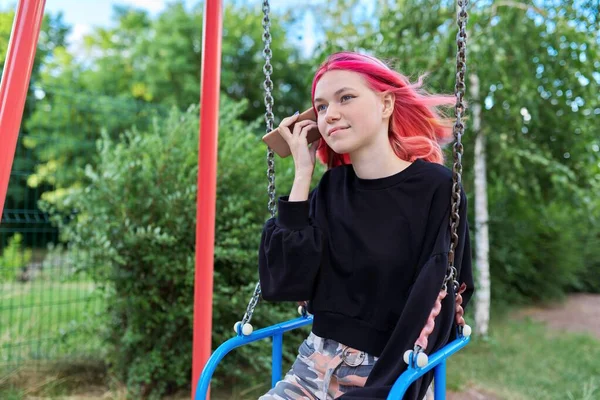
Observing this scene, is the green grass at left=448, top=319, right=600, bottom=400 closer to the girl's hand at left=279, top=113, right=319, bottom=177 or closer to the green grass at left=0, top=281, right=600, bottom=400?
the green grass at left=0, top=281, right=600, bottom=400

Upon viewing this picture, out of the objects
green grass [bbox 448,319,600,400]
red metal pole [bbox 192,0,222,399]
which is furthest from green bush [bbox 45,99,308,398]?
green grass [bbox 448,319,600,400]

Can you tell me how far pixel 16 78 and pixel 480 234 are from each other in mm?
4268

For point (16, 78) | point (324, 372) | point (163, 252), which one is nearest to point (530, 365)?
point (163, 252)

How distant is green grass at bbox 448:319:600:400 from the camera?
363cm

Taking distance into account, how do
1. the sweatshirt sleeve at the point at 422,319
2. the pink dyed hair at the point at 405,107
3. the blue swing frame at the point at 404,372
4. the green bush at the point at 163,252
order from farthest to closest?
1. the green bush at the point at 163,252
2. the pink dyed hair at the point at 405,107
3. the sweatshirt sleeve at the point at 422,319
4. the blue swing frame at the point at 404,372

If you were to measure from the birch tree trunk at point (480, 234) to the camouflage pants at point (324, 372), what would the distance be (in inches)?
151

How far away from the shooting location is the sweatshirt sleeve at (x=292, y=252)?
155cm

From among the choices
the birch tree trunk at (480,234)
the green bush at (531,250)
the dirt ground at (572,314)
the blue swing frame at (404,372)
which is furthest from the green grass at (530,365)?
the blue swing frame at (404,372)

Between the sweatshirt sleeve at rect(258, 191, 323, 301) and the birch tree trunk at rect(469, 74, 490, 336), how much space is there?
3886 mm

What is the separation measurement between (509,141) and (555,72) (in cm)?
72

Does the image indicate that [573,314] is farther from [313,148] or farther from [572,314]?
[313,148]

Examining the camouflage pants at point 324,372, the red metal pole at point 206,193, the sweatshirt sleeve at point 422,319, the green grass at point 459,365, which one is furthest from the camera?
the green grass at point 459,365

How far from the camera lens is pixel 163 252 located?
341cm

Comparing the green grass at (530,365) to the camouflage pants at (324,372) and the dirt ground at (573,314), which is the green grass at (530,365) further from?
the camouflage pants at (324,372)
